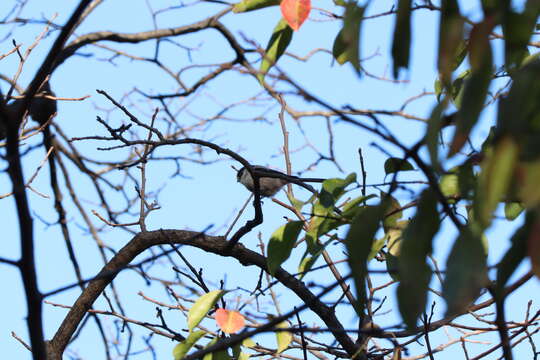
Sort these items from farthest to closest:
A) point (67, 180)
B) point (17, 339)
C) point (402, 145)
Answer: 1. point (67, 180)
2. point (17, 339)
3. point (402, 145)

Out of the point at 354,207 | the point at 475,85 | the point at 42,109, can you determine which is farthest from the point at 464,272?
the point at 42,109

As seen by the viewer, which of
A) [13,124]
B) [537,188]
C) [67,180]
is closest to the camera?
[537,188]

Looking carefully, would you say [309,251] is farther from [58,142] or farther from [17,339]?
[58,142]

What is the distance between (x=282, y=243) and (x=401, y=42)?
556 mm

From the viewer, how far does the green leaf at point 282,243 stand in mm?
1269

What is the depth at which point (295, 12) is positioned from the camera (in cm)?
133

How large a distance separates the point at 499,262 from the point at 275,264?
0.51 meters

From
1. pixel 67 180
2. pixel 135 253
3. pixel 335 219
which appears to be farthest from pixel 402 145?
pixel 67 180

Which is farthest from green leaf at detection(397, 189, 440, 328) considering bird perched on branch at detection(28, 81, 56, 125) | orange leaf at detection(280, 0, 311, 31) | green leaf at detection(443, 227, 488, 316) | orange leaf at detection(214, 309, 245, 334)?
bird perched on branch at detection(28, 81, 56, 125)

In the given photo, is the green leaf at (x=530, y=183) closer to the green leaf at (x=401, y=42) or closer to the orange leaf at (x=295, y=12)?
the green leaf at (x=401, y=42)

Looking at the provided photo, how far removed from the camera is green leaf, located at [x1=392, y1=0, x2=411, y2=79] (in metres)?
0.81

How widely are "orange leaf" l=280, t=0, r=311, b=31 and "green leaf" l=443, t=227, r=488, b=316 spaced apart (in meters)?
0.69

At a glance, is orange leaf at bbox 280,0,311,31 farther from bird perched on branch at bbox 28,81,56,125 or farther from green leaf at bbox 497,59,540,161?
bird perched on branch at bbox 28,81,56,125

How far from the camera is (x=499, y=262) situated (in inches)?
34.1
